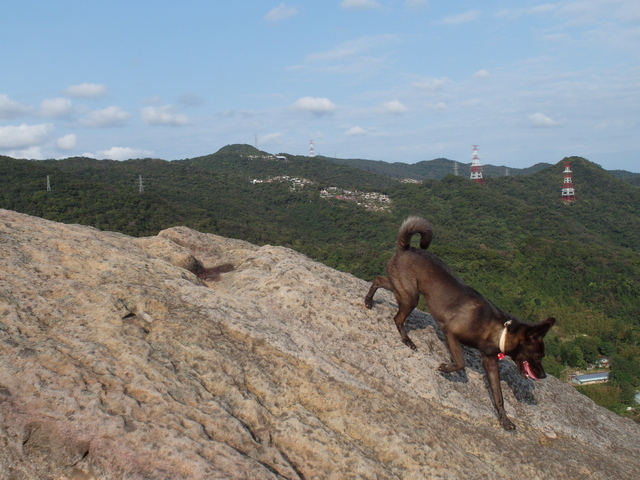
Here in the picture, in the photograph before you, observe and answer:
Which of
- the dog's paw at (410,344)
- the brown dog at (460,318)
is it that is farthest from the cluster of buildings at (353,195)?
the dog's paw at (410,344)

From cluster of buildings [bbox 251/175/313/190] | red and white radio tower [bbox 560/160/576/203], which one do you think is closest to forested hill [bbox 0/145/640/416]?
cluster of buildings [bbox 251/175/313/190]

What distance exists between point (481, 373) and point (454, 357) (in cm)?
105

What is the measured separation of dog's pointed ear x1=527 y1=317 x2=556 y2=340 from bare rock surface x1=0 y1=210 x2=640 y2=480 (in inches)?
45.6

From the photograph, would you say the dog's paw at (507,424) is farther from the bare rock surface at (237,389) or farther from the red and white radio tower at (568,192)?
the red and white radio tower at (568,192)

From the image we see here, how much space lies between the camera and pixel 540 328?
19.5 feet

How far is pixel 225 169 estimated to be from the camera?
190625 mm

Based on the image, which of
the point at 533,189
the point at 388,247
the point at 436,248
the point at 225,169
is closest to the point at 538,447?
the point at 436,248

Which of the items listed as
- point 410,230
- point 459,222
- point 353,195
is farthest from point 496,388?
point 353,195

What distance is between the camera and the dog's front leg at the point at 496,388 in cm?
606

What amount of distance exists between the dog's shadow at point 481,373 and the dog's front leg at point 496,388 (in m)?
0.47

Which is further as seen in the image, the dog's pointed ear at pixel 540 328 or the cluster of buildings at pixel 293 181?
the cluster of buildings at pixel 293 181

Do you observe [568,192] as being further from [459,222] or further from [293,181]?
[293,181]

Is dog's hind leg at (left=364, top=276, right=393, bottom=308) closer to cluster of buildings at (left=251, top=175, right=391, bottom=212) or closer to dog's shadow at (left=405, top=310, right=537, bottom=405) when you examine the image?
dog's shadow at (left=405, top=310, right=537, bottom=405)

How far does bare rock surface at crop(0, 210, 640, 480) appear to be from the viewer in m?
3.91
